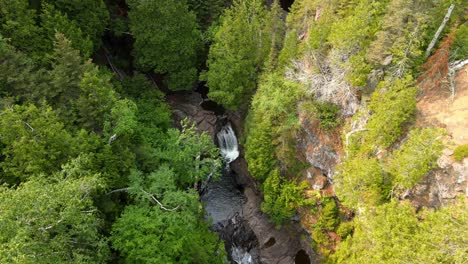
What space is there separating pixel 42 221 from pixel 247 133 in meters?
23.4

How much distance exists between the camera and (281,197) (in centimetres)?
3256

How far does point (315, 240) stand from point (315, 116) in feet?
38.7

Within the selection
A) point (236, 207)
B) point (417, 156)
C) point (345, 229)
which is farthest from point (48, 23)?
point (345, 229)

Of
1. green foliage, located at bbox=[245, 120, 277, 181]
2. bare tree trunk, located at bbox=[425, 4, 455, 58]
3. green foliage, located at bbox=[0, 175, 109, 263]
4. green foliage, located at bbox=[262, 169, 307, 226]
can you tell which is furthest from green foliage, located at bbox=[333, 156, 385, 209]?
green foliage, located at bbox=[0, 175, 109, 263]

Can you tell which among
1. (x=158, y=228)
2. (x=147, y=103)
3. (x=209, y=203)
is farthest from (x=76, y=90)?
(x=209, y=203)

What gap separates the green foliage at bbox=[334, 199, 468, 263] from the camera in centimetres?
1600

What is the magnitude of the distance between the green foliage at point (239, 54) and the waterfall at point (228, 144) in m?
4.47

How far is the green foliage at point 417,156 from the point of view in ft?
66.0

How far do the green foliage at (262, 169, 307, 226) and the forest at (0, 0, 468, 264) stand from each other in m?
0.15

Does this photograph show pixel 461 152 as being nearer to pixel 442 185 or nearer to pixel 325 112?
pixel 442 185

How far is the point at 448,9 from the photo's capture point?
2508cm

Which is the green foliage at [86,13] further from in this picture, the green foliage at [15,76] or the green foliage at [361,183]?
the green foliage at [361,183]

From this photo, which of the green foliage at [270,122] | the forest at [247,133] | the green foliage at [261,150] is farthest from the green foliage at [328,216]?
the green foliage at [261,150]

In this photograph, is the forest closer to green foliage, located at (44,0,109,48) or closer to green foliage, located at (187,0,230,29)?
green foliage, located at (44,0,109,48)
